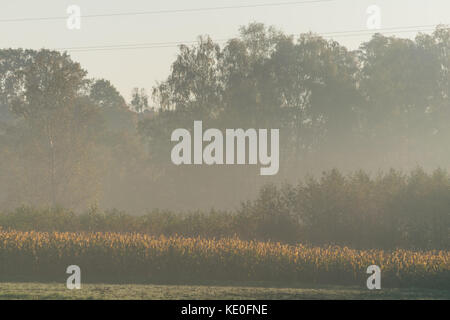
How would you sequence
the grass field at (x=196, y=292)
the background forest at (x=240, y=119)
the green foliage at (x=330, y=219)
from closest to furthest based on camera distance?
the grass field at (x=196, y=292)
the green foliage at (x=330, y=219)
the background forest at (x=240, y=119)

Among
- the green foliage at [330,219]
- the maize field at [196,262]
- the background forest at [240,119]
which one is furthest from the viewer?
the background forest at [240,119]

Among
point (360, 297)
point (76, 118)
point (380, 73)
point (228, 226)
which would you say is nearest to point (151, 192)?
point (76, 118)

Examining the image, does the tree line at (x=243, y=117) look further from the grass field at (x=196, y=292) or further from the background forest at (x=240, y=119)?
the grass field at (x=196, y=292)

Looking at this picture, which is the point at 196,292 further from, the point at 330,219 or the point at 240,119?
the point at 240,119

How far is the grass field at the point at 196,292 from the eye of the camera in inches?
752

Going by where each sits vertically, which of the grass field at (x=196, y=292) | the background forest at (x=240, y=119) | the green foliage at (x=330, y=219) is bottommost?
the grass field at (x=196, y=292)

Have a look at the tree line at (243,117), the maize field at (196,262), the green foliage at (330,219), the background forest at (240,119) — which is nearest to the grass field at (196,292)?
the maize field at (196,262)

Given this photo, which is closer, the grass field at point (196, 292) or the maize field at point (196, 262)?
the grass field at point (196, 292)

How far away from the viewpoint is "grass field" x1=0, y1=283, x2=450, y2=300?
19.1 metres

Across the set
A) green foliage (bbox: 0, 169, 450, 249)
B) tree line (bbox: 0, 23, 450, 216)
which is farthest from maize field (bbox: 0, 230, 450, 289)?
tree line (bbox: 0, 23, 450, 216)

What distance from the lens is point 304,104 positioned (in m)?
68.2

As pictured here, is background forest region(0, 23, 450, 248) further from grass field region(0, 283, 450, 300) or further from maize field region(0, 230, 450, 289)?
grass field region(0, 283, 450, 300)

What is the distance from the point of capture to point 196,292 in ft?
66.6

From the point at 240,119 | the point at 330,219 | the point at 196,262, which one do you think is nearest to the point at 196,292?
the point at 196,262
